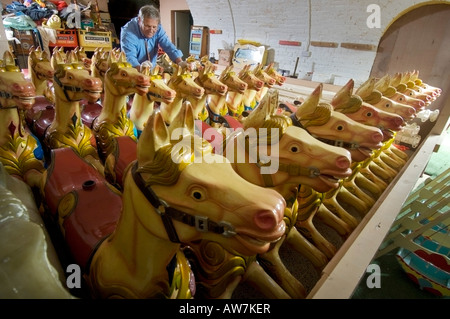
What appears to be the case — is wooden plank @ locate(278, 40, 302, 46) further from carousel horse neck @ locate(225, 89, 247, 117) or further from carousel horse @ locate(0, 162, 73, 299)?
carousel horse @ locate(0, 162, 73, 299)


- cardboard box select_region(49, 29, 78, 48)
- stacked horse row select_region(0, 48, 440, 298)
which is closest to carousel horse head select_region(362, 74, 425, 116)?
stacked horse row select_region(0, 48, 440, 298)

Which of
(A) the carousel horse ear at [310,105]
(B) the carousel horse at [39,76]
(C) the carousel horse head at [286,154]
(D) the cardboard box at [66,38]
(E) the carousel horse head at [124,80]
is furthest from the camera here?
(D) the cardboard box at [66,38]

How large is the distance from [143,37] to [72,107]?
2144 millimetres

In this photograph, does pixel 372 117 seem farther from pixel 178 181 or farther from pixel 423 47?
pixel 423 47

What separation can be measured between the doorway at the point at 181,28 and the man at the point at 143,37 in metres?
5.69

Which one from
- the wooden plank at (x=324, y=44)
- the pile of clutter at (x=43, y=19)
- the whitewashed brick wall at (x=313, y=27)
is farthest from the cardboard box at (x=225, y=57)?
the pile of clutter at (x=43, y=19)

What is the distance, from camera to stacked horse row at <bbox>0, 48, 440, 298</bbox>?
71cm

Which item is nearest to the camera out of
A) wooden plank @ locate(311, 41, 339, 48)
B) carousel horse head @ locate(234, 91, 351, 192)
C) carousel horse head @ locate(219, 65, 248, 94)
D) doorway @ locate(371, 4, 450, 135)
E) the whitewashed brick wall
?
carousel horse head @ locate(234, 91, 351, 192)

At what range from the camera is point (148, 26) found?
3389 millimetres

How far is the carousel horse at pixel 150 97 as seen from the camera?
2299 mm

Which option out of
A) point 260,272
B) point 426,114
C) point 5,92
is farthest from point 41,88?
A: point 426,114

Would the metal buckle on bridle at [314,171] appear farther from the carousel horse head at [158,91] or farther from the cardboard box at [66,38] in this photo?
the cardboard box at [66,38]

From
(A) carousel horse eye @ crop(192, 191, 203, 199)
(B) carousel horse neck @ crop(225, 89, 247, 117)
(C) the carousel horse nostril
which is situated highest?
(A) carousel horse eye @ crop(192, 191, 203, 199)

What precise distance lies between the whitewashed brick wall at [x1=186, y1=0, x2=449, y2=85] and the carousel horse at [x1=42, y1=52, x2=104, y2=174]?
474cm
